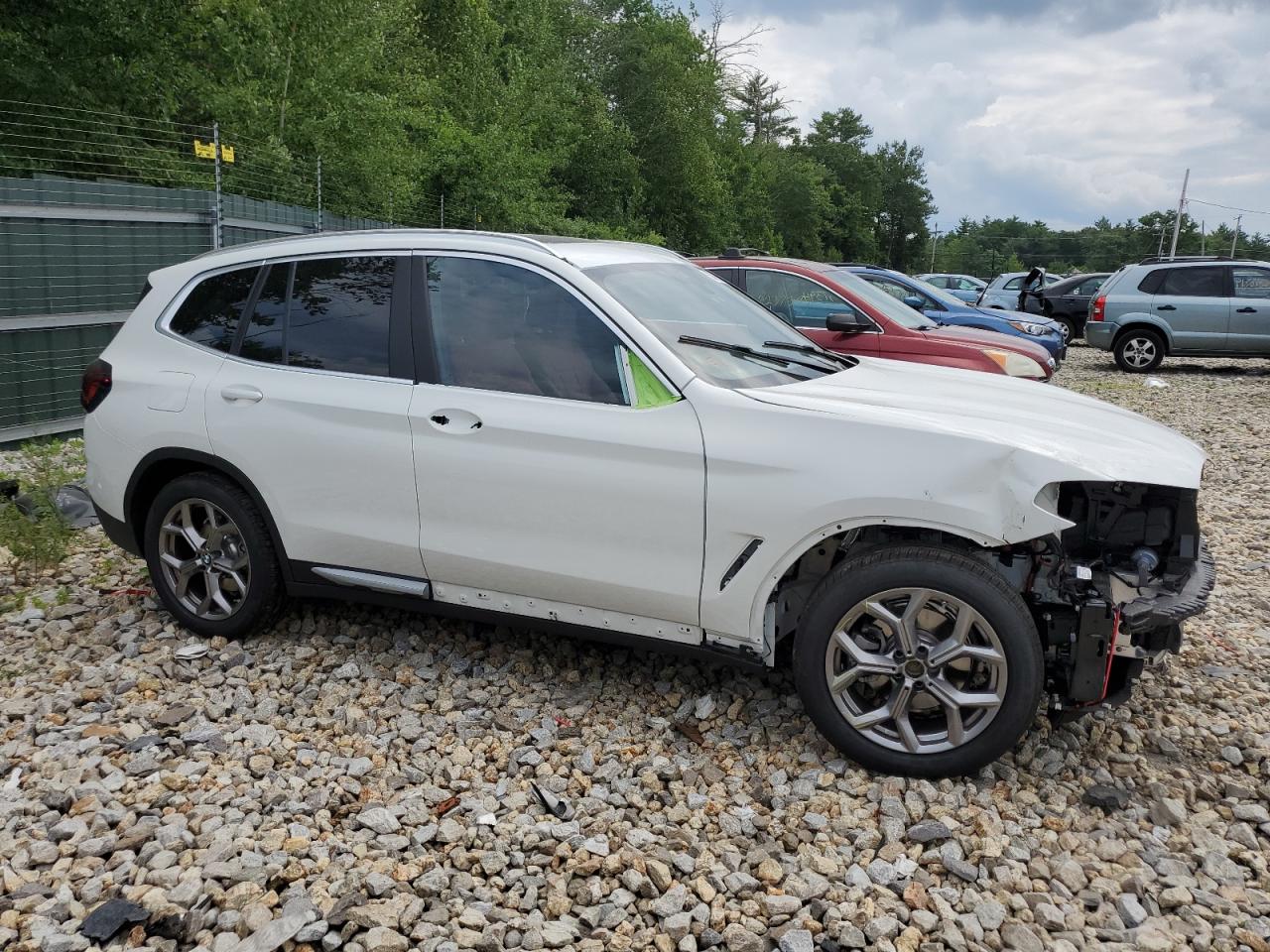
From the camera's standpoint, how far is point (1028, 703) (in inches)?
132

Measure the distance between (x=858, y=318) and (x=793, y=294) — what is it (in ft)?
2.33

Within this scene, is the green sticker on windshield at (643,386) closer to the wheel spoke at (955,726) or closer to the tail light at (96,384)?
the wheel spoke at (955,726)

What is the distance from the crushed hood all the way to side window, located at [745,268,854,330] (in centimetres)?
515

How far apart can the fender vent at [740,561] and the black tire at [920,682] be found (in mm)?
260

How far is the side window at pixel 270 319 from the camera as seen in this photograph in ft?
14.7

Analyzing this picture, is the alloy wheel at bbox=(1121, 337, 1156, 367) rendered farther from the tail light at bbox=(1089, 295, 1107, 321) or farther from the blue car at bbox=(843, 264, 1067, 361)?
the blue car at bbox=(843, 264, 1067, 361)

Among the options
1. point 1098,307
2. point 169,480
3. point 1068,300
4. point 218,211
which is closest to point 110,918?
point 169,480

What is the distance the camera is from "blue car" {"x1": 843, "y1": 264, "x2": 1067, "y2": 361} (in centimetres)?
1238

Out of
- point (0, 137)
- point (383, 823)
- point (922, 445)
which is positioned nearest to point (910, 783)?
point (922, 445)

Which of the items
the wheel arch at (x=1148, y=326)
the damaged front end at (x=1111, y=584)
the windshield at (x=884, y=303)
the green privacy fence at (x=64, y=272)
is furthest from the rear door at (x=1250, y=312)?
the green privacy fence at (x=64, y=272)

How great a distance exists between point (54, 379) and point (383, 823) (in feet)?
25.7

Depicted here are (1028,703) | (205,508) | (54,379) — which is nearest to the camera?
(1028,703)

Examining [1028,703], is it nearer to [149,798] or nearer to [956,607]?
[956,607]

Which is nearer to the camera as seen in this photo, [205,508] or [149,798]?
[149,798]
